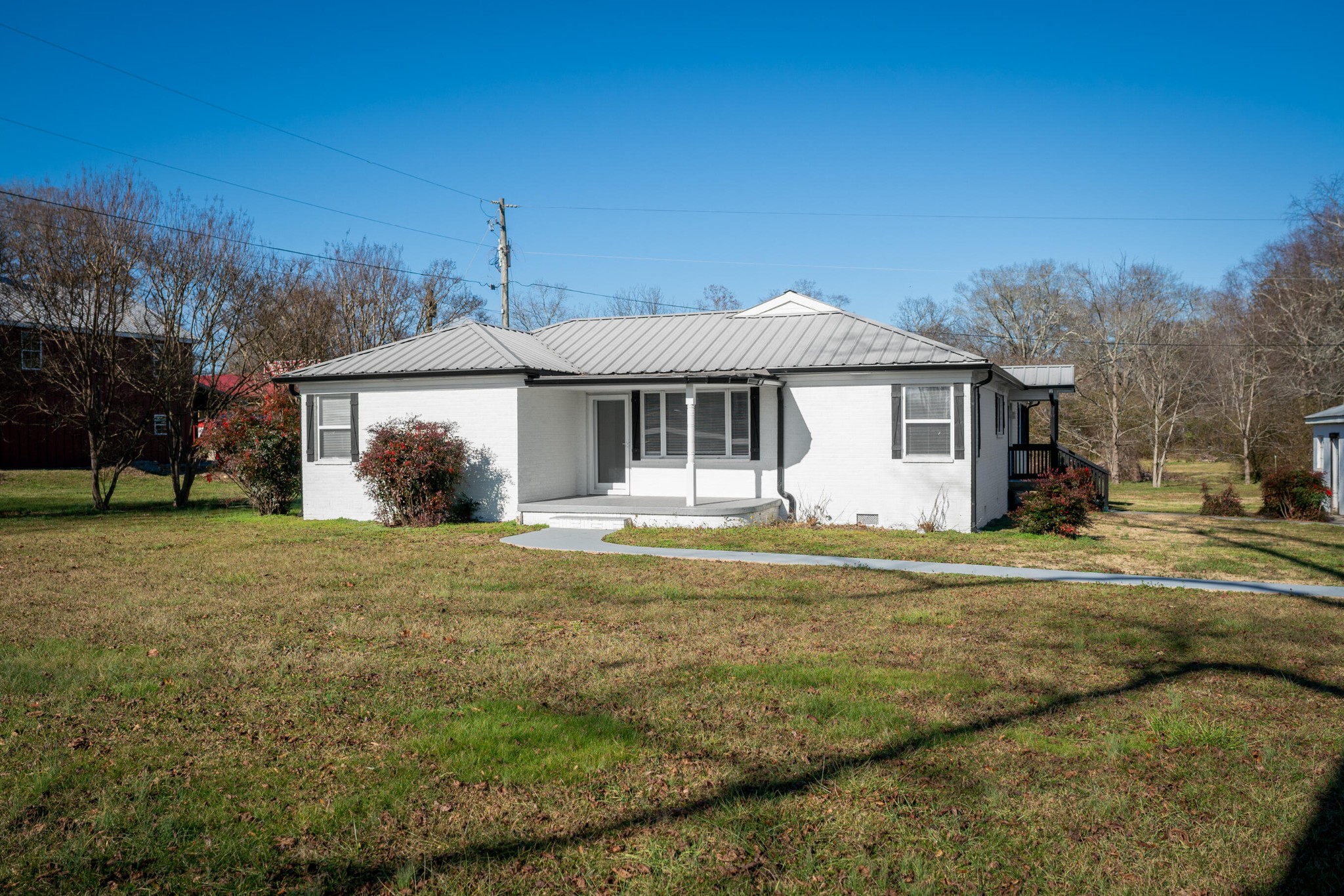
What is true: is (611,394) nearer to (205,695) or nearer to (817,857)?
(205,695)

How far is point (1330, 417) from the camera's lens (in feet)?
70.9

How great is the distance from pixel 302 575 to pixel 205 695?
16.3ft

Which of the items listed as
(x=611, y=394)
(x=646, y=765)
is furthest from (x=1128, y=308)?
(x=646, y=765)

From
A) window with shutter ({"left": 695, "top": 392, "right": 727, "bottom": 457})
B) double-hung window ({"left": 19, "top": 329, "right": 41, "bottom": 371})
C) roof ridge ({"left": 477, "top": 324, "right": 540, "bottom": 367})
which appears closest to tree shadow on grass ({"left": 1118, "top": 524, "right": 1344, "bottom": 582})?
window with shutter ({"left": 695, "top": 392, "right": 727, "bottom": 457})

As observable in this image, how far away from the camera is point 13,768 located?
15.2 ft

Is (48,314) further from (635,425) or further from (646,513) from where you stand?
(646,513)

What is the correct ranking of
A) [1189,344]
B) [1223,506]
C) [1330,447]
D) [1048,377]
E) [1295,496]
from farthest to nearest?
[1189,344] < [1330,447] < [1223,506] < [1048,377] < [1295,496]

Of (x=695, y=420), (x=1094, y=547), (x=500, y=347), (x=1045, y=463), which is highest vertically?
(x=500, y=347)

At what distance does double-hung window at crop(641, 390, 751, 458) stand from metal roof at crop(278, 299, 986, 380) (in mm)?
576

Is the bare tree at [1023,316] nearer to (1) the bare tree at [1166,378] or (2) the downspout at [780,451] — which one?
(1) the bare tree at [1166,378]

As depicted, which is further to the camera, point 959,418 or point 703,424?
point 703,424

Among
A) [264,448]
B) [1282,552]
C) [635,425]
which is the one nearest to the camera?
[1282,552]

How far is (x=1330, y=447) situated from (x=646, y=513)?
18418 mm

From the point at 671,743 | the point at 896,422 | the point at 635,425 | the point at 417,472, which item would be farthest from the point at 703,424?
the point at 671,743
